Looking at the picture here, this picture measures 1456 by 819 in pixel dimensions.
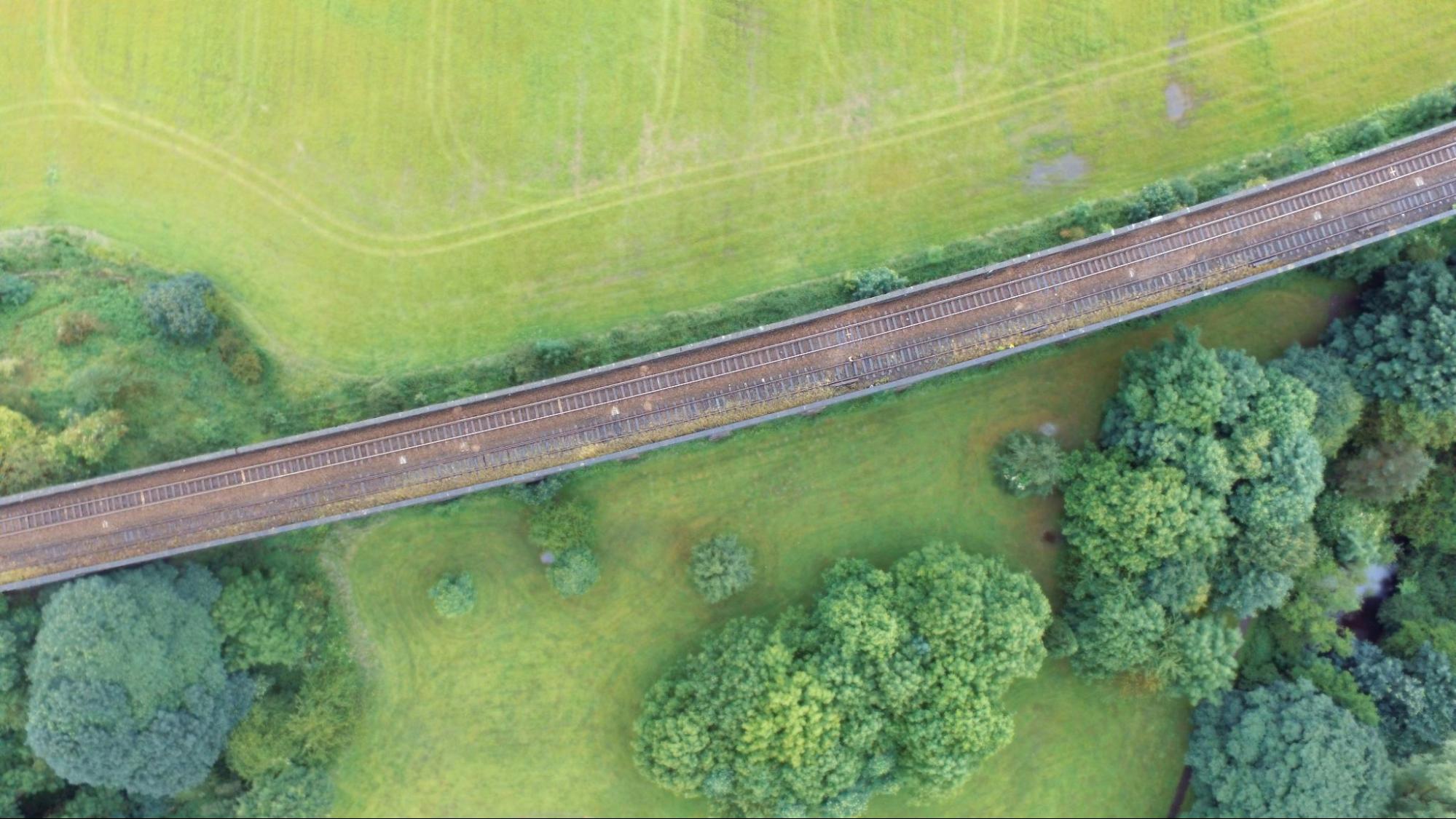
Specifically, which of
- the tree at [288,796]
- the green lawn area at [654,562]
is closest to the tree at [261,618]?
the green lawn area at [654,562]

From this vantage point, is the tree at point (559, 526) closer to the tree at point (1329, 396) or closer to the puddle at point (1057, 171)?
the puddle at point (1057, 171)

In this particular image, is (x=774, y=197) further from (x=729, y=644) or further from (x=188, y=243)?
(x=188, y=243)

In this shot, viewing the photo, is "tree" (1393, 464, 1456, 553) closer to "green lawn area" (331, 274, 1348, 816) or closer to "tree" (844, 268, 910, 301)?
"green lawn area" (331, 274, 1348, 816)

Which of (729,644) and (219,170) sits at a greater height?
(219,170)

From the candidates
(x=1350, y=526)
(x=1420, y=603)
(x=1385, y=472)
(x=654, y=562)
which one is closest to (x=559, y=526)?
(x=654, y=562)

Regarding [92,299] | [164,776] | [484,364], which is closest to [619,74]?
[484,364]

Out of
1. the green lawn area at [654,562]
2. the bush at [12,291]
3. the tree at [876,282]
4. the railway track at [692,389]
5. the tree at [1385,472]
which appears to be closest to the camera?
the railway track at [692,389]
